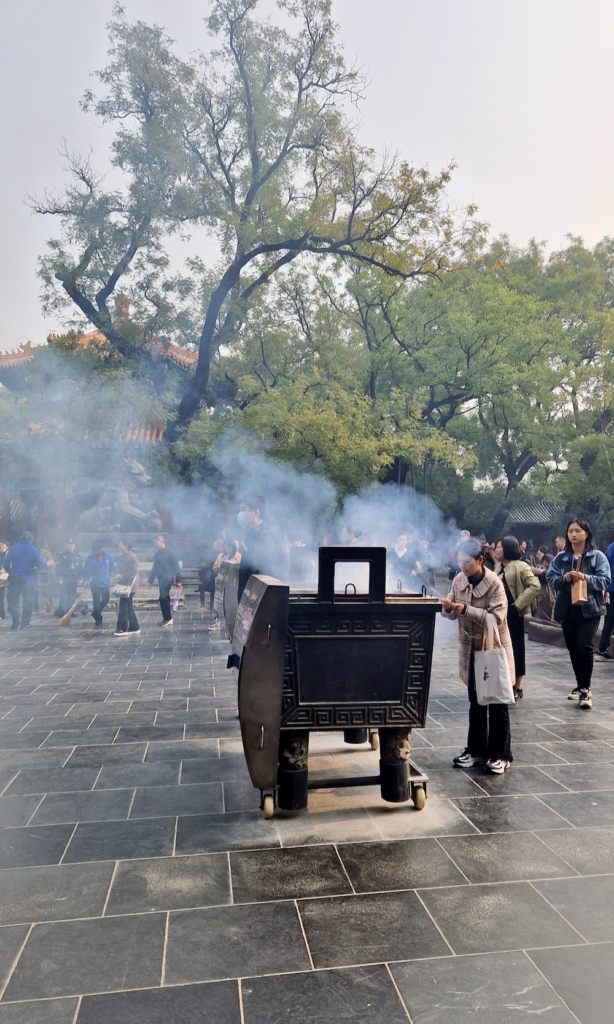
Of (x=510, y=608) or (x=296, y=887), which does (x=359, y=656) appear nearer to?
(x=296, y=887)

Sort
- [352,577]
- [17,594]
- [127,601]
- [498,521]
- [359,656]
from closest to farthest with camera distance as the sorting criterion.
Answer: [359,656] < [352,577] < [127,601] < [17,594] < [498,521]

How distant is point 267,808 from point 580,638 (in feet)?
12.0

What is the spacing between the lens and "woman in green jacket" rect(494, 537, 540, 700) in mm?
6453

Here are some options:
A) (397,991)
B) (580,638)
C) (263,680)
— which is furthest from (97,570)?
(397,991)

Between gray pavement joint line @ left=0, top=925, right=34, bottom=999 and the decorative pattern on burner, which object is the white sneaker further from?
gray pavement joint line @ left=0, top=925, right=34, bottom=999

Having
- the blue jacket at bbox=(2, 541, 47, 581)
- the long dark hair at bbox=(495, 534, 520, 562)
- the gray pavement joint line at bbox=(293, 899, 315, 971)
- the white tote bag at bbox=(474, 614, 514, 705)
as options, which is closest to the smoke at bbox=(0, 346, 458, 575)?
the blue jacket at bbox=(2, 541, 47, 581)

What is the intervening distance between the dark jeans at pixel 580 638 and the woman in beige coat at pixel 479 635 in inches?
78.1

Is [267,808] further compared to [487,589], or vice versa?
[487,589]

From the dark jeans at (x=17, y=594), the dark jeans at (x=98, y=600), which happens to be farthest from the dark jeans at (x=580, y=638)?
the dark jeans at (x=17, y=594)

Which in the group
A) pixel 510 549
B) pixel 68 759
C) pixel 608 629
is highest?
pixel 510 549

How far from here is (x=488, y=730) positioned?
470cm

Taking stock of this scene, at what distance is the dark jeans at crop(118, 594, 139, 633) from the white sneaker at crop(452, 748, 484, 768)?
7.41 metres

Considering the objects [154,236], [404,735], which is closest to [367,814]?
[404,735]

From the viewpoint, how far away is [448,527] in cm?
2503
